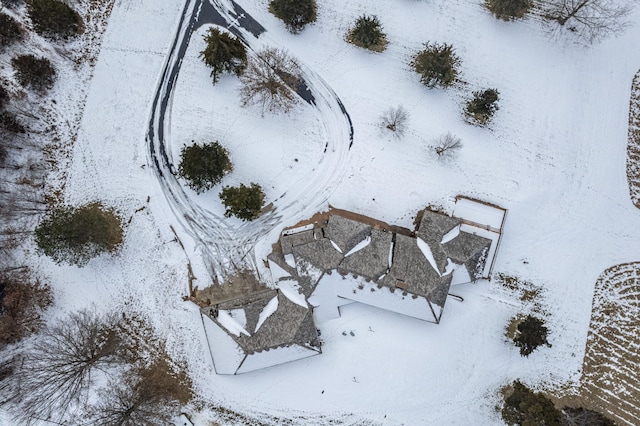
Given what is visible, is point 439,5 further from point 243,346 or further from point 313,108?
point 243,346

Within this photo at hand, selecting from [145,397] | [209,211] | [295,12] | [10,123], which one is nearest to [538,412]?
[209,211]

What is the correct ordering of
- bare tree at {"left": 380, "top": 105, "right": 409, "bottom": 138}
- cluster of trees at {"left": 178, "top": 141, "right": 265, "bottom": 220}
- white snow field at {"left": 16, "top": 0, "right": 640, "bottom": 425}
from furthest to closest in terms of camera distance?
bare tree at {"left": 380, "top": 105, "right": 409, "bottom": 138} < white snow field at {"left": 16, "top": 0, "right": 640, "bottom": 425} < cluster of trees at {"left": 178, "top": 141, "right": 265, "bottom": 220}

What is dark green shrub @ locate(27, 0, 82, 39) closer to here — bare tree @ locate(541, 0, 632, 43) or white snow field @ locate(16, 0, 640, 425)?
white snow field @ locate(16, 0, 640, 425)

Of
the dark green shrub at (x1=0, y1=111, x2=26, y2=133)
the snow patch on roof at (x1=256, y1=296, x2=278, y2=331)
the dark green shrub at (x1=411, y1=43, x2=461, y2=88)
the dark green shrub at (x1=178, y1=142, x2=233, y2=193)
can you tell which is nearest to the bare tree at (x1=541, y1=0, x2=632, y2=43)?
the dark green shrub at (x1=411, y1=43, x2=461, y2=88)

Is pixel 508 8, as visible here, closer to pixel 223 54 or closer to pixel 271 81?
pixel 271 81

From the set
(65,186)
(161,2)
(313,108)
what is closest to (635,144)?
(313,108)
